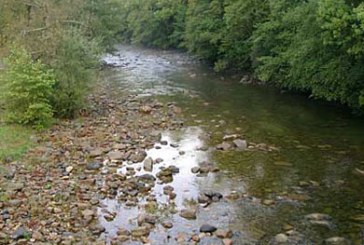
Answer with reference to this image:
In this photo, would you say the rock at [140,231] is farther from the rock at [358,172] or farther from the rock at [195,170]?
the rock at [358,172]

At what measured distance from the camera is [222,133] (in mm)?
19953

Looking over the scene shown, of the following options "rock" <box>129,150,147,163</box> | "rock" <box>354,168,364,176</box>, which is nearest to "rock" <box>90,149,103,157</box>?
"rock" <box>129,150,147,163</box>

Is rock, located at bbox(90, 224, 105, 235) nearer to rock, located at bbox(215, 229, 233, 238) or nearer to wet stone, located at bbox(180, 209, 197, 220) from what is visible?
wet stone, located at bbox(180, 209, 197, 220)

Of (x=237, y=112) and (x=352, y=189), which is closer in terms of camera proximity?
(x=352, y=189)

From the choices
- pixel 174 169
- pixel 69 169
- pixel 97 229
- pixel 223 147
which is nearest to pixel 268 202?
pixel 174 169

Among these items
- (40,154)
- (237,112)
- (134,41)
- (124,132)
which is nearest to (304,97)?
(237,112)

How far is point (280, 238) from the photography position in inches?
441

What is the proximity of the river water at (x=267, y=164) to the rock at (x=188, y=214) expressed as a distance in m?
0.21

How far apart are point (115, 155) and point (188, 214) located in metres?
5.28

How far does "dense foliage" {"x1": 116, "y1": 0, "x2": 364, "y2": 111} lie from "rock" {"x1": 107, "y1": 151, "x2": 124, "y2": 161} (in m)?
9.20

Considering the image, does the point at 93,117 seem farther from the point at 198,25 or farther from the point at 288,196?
the point at 198,25

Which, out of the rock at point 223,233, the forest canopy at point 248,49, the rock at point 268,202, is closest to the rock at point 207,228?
the rock at point 223,233

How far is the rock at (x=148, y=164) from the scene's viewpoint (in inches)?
626

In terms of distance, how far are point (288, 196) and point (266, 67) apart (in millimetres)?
14886
